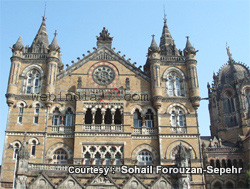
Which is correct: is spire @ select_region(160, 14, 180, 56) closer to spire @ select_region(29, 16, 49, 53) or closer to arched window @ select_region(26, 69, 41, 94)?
spire @ select_region(29, 16, 49, 53)

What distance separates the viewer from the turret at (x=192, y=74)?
3300 centimetres


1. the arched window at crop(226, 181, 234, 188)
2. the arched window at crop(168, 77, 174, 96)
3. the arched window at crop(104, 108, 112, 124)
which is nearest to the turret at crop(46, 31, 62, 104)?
the arched window at crop(104, 108, 112, 124)

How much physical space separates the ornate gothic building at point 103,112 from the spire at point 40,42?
0.38 ft

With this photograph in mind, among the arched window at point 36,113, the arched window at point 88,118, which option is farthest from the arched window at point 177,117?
the arched window at point 36,113

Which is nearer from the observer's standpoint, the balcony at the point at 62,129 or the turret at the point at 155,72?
the balcony at the point at 62,129

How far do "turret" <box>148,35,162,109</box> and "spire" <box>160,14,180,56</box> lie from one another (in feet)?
6.47

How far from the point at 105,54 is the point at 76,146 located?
1194 centimetres

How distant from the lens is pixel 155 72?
34062mm

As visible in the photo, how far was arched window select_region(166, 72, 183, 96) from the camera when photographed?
34.0 metres

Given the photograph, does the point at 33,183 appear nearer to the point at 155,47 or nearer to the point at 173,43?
the point at 155,47

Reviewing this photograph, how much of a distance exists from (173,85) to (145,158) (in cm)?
930

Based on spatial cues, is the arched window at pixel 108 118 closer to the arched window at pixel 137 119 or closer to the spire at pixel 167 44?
the arched window at pixel 137 119

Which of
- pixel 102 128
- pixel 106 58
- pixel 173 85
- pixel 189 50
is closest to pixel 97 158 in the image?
pixel 102 128

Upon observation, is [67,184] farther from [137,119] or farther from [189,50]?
[189,50]
